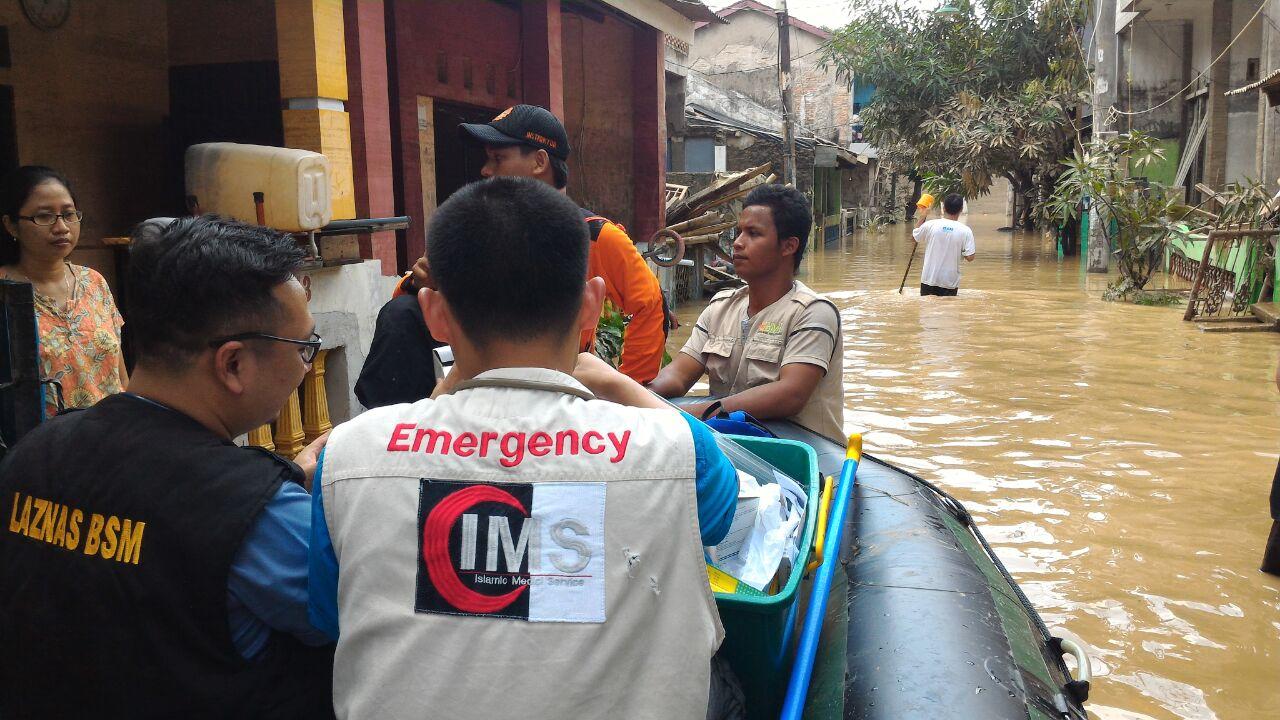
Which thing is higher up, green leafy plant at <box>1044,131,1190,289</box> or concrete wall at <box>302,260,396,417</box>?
green leafy plant at <box>1044,131,1190,289</box>

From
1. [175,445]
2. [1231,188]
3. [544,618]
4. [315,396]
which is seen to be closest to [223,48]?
[315,396]

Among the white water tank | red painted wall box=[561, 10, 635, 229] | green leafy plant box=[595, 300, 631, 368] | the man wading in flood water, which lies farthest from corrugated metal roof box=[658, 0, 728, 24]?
green leafy plant box=[595, 300, 631, 368]

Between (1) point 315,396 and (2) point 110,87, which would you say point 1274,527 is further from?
(2) point 110,87

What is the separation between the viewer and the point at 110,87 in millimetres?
6074

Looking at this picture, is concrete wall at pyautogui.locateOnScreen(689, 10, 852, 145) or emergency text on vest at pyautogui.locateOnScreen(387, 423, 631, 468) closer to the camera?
emergency text on vest at pyautogui.locateOnScreen(387, 423, 631, 468)

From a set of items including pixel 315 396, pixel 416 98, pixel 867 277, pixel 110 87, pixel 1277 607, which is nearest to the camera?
pixel 1277 607

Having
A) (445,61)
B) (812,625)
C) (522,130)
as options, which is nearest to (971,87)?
(445,61)

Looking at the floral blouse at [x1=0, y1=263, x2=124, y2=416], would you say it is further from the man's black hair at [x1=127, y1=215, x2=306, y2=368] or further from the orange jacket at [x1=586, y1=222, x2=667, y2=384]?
the man's black hair at [x1=127, y1=215, x2=306, y2=368]

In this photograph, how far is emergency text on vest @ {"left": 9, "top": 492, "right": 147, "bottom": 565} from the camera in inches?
55.9

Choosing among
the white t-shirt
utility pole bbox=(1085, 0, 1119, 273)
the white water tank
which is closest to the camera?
the white water tank

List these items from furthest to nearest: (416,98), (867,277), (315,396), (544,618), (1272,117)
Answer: (867,277), (1272,117), (416,98), (315,396), (544,618)

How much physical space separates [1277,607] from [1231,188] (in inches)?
377

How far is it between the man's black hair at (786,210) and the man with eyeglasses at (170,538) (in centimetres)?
236

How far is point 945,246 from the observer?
12062 millimetres
